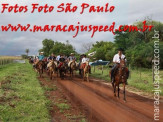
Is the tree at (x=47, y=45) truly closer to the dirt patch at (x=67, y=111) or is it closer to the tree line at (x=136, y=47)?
the tree line at (x=136, y=47)

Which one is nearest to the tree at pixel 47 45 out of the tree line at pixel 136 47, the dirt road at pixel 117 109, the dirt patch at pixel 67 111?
the tree line at pixel 136 47

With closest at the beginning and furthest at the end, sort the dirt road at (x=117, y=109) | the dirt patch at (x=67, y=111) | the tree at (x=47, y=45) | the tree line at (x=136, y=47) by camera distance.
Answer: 1. the dirt patch at (x=67, y=111)
2. the dirt road at (x=117, y=109)
3. the tree line at (x=136, y=47)
4. the tree at (x=47, y=45)

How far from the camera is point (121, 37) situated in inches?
2046

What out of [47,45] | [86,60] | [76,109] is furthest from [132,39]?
[47,45]

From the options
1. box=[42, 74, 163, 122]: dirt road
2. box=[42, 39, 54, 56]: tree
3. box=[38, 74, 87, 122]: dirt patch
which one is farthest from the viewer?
box=[42, 39, 54, 56]: tree

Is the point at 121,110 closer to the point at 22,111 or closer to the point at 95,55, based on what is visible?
the point at 22,111

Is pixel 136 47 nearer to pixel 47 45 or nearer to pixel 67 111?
pixel 67 111

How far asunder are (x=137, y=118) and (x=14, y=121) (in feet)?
14.4

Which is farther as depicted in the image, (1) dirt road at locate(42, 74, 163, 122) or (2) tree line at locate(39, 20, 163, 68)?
(2) tree line at locate(39, 20, 163, 68)

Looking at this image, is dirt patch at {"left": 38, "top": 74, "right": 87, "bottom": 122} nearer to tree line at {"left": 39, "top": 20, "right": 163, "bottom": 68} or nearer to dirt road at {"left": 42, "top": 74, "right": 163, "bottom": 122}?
Answer: dirt road at {"left": 42, "top": 74, "right": 163, "bottom": 122}

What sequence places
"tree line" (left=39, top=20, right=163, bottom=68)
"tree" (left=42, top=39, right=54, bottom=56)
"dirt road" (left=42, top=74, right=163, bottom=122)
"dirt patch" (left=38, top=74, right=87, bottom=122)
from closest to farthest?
1. "dirt patch" (left=38, top=74, right=87, bottom=122)
2. "dirt road" (left=42, top=74, right=163, bottom=122)
3. "tree line" (left=39, top=20, right=163, bottom=68)
4. "tree" (left=42, top=39, right=54, bottom=56)

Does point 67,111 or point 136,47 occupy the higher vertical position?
point 136,47

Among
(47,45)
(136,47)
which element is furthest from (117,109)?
(47,45)

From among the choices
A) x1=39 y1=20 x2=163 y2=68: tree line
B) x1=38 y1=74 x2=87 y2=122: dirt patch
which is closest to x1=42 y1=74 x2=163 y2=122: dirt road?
x1=38 y1=74 x2=87 y2=122: dirt patch
